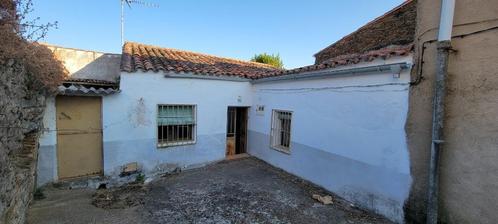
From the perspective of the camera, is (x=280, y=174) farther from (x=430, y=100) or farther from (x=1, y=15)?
(x=1, y=15)

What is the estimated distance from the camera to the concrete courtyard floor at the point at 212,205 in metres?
5.22

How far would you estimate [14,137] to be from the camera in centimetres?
363

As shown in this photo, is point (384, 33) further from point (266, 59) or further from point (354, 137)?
point (266, 59)

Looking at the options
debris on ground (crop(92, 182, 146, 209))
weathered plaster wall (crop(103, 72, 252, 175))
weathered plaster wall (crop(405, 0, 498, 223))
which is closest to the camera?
weathered plaster wall (crop(405, 0, 498, 223))

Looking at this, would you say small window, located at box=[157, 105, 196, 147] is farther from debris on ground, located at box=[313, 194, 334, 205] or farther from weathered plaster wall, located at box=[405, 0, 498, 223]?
weathered plaster wall, located at box=[405, 0, 498, 223]

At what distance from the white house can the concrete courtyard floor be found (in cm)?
69

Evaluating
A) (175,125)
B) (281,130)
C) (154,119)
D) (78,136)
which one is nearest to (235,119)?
(281,130)

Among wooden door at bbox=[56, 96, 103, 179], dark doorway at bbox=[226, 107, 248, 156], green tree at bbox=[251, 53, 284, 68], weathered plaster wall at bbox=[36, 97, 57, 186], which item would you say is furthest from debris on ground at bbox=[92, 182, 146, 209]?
green tree at bbox=[251, 53, 284, 68]

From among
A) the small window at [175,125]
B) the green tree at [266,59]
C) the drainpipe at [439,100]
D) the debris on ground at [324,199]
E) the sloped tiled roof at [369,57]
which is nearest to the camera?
the drainpipe at [439,100]

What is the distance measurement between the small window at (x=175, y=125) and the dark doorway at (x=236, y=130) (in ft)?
6.06

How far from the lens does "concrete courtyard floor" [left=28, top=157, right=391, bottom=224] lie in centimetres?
522

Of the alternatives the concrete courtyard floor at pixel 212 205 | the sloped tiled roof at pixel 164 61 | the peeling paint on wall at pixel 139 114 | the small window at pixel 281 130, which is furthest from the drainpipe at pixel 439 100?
the peeling paint on wall at pixel 139 114

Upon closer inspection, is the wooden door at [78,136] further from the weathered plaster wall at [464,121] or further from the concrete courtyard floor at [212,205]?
the weathered plaster wall at [464,121]

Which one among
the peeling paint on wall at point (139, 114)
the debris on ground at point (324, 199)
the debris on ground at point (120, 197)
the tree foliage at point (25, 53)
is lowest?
the debris on ground at point (120, 197)
